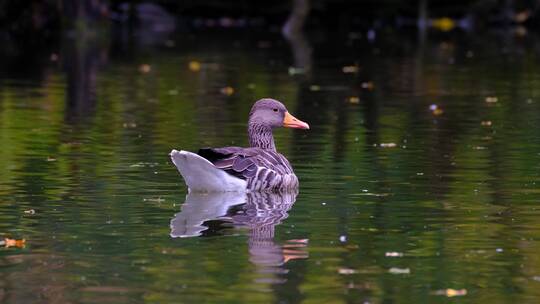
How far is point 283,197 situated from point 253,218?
1.46m

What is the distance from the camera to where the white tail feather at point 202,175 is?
13156 mm

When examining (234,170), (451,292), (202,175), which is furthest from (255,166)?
(451,292)

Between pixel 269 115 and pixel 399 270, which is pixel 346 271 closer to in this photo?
pixel 399 270

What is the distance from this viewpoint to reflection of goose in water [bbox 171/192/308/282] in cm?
1052

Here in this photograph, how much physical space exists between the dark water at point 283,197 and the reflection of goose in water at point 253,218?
27 mm

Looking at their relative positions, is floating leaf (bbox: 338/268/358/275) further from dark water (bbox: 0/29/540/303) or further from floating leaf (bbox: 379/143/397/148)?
floating leaf (bbox: 379/143/397/148)

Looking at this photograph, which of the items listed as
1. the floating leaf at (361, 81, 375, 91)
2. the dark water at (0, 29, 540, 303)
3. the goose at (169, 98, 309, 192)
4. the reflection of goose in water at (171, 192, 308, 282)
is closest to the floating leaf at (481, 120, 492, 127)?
the dark water at (0, 29, 540, 303)

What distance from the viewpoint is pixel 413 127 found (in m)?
20.2

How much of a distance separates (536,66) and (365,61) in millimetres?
4148

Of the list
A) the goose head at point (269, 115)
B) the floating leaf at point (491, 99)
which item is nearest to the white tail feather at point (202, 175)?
the goose head at point (269, 115)

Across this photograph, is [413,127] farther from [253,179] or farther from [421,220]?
[421,220]

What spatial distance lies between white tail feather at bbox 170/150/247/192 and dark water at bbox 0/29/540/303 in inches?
4.6

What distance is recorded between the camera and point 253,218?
12438 mm

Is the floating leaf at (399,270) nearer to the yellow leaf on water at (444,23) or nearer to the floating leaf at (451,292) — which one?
the floating leaf at (451,292)
